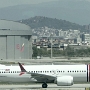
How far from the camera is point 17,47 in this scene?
14888 centimetres

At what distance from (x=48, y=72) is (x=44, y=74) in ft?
2.08

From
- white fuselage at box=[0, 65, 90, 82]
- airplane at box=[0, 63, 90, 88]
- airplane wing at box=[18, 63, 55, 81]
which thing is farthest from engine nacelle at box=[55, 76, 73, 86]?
airplane wing at box=[18, 63, 55, 81]

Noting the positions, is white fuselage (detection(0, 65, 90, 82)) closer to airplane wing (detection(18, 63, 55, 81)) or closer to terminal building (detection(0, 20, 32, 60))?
airplane wing (detection(18, 63, 55, 81))

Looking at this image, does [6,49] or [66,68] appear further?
[6,49]

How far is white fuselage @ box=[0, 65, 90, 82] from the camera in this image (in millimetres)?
45781

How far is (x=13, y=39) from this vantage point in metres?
147

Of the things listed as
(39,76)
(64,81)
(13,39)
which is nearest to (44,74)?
(39,76)

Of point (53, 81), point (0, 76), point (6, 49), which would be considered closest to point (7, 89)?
point (0, 76)

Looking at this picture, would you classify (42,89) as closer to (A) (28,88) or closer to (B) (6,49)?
(A) (28,88)

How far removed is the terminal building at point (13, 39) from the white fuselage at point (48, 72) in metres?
99.2

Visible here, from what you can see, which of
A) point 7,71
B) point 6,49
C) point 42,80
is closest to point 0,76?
point 7,71

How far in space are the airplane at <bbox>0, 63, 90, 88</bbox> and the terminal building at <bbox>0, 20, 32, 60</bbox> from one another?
9926 cm

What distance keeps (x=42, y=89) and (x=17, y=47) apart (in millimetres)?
105549

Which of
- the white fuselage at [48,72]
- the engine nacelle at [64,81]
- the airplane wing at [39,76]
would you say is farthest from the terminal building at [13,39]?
the engine nacelle at [64,81]
